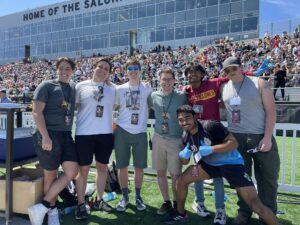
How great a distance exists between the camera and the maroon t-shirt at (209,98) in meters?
4.37

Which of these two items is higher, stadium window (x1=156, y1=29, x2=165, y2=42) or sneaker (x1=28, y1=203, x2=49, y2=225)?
stadium window (x1=156, y1=29, x2=165, y2=42)

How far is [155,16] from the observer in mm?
42531

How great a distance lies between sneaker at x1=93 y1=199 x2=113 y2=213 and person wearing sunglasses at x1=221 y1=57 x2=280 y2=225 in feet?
6.21

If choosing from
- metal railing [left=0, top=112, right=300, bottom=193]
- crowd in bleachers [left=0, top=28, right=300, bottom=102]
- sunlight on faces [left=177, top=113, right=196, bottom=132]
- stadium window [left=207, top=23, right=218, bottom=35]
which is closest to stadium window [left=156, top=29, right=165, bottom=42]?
crowd in bleachers [left=0, top=28, right=300, bottom=102]

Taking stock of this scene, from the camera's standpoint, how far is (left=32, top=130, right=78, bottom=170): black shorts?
4125 millimetres

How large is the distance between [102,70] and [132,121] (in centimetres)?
77

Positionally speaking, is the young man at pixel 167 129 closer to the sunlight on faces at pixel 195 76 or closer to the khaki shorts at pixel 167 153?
the khaki shorts at pixel 167 153

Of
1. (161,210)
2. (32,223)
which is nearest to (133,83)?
(161,210)

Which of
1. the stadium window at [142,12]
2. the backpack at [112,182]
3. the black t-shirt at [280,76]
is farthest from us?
the stadium window at [142,12]

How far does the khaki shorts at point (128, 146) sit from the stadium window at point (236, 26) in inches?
1252

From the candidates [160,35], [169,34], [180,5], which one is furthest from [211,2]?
[160,35]

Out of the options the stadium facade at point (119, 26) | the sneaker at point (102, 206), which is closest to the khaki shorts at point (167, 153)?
the sneaker at point (102, 206)

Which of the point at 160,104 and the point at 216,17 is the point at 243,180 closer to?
the point at 160,104

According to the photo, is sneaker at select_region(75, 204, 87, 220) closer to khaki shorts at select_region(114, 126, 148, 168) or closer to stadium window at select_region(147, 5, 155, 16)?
khaki shorts at select_region(114, 126, 148, 168)
